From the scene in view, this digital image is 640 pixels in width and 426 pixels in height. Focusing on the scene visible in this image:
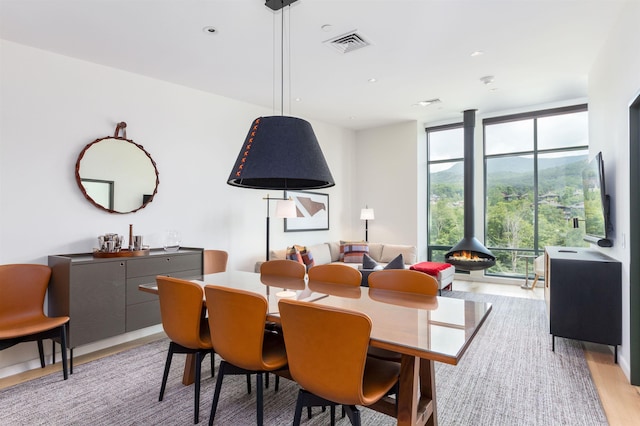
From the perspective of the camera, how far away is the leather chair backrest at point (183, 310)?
201 cm

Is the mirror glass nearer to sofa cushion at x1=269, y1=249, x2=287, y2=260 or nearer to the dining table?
the dining table

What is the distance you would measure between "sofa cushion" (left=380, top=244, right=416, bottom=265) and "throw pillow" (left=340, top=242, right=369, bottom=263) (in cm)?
33

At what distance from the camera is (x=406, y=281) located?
233cm

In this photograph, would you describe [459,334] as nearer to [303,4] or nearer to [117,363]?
[303,4]

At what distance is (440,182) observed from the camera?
6.80m

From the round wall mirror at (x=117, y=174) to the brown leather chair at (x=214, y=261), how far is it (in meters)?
0.93

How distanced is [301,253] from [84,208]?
2836mm

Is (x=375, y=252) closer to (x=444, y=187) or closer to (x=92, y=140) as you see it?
(x=444, y=187)

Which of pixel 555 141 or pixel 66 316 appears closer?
pixel 66 316

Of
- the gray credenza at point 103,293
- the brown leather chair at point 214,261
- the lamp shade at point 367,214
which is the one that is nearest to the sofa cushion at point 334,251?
the lamp shade at point 367,214

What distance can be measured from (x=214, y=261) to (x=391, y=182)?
381 centimetres

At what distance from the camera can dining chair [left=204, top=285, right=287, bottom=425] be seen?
1.73 meters

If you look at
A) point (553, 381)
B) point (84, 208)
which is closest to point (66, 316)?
point (84, 208)

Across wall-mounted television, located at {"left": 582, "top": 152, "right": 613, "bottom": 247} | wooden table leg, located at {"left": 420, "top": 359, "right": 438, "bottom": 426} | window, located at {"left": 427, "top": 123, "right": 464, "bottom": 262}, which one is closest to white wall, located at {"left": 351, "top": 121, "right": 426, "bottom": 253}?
window, located at {"left": 427, "top": 123, "right": 464, "bottom": 262}
